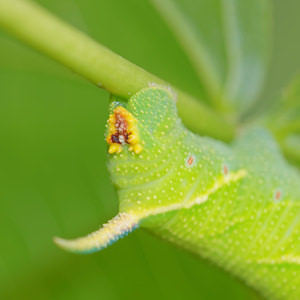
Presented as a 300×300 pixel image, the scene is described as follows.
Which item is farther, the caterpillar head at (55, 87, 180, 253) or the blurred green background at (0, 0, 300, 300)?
the blurred green background at (0, 0, 300, 300)

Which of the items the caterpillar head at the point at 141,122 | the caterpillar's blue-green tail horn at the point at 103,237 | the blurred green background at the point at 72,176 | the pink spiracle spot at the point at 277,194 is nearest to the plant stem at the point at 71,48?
the caterpillar head at the point at 141,122

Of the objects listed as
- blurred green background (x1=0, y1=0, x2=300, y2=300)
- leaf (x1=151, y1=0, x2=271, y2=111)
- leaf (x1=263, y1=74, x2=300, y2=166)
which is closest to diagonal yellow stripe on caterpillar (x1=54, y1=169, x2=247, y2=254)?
leaf (x1=263, y1=74, x2=300, y2=166)

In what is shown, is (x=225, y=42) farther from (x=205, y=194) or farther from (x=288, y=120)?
(x=205, y=194)

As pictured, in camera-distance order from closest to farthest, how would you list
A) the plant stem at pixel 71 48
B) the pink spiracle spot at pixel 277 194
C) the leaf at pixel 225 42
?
the plant stem at pixel 71 48 < the pink spiracle spot at pixel 277 194 < the leaf at pixel 225 42

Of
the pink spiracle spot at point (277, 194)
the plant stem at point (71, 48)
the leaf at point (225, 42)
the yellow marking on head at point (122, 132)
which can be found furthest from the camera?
the leaf at point (225, 42)

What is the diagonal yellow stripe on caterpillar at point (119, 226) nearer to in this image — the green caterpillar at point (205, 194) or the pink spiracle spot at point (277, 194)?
the green caterpillar at point (205, 194)

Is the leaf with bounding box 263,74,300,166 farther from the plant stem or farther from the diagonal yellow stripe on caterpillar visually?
the plant stem

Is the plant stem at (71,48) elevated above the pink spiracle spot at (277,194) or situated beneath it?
elevated above

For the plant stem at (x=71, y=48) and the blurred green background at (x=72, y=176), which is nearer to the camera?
the plant stem at (x=71, y=48)
